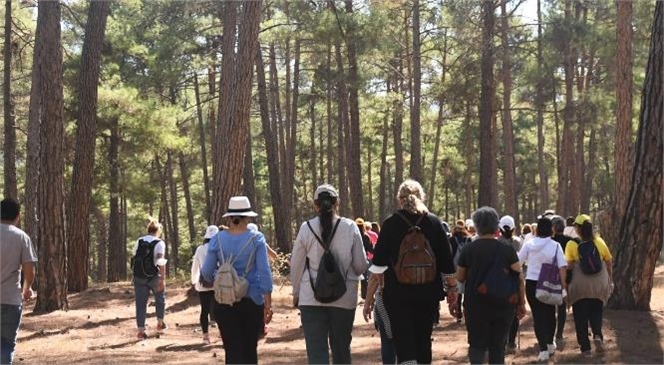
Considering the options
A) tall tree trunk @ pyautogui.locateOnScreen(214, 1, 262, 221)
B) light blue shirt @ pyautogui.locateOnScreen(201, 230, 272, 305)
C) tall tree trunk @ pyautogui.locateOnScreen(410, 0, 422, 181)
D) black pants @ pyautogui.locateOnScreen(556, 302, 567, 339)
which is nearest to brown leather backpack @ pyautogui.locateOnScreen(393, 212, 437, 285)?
light blue shirt @ pyautogui.locateOnScreen(201, 230, 272, 305)

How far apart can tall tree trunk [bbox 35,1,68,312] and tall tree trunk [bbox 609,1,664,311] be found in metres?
10.3

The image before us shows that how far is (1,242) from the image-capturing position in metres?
7.68

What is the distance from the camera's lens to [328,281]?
22.6 feet

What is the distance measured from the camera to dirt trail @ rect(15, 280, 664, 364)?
10.5 m

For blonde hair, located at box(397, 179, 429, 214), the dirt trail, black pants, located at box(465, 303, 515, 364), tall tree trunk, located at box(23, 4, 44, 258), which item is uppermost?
tall tree trunk, located at box(23, 4, 44, 258)

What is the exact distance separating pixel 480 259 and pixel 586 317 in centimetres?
337

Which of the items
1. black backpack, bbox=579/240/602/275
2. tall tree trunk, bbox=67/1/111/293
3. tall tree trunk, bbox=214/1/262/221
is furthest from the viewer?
tall tree trunk, bbox=67/1/111/293

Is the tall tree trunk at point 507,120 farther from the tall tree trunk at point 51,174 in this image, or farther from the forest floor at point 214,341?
the tall tree trunk at point 51,174

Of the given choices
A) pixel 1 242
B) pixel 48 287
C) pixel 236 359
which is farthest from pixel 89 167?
pixel 236 359

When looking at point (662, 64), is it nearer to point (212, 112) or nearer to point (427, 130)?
point (212, 112)

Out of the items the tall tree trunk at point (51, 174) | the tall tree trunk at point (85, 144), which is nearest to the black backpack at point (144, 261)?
the tall tree trunk at point (51, 174)

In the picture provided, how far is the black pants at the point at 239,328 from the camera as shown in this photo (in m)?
7.20

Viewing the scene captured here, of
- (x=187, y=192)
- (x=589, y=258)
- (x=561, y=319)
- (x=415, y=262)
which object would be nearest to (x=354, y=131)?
(x=187, y=192)

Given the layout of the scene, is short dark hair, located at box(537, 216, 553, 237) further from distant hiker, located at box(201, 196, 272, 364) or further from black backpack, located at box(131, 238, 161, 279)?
black backpack, located at box(131, 238, 161, 279)
